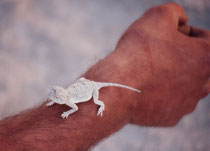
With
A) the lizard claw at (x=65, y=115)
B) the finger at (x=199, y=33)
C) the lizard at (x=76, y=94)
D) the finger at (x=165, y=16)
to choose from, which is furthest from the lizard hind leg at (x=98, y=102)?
the finger at (x=199, y=33)

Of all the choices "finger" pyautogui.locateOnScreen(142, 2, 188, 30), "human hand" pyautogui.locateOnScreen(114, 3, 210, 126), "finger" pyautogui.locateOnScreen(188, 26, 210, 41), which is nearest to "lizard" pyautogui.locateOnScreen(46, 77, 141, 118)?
"human hand" pyautogui.locateOnScreen(114, 3, 210, 126)

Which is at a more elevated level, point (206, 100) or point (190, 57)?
point (190, 57)

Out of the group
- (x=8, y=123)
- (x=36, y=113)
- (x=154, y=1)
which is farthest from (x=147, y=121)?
(x=154, y=1)

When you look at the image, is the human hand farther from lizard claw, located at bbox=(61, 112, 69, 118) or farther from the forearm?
lizard claw, located at bbox=(61, 112, 69, 118)

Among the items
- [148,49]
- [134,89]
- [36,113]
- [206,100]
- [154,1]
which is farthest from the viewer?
[154,1]

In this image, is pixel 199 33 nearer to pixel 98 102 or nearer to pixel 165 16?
pixel 165 16

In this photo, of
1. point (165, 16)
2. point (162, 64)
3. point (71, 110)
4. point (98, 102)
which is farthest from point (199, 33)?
point (71, 110)

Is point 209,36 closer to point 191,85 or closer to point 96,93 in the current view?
point 191,85
